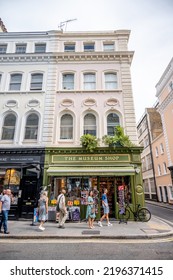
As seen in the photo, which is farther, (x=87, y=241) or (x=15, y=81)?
(x=15, y=81)

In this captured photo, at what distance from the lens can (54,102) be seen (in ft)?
43.8

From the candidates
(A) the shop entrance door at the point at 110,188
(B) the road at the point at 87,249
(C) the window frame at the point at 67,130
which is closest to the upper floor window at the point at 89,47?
(C) the window frame at the point at 67,130

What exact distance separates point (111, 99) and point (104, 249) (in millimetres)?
10636

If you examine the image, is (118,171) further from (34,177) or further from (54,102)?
(54,102)

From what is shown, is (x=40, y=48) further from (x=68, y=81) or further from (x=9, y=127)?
(x=9, y=127)

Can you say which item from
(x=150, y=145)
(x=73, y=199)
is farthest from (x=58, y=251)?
(x=150, y=145)

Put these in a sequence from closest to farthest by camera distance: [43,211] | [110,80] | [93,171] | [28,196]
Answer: [43,211] → [93,171] → [28,196] → [110,80]

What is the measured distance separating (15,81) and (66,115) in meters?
5.86

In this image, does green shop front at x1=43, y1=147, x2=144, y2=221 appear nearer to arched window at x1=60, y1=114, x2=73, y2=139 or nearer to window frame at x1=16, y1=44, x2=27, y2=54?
arched window at x1=60, y1=114, x2=73, y2=139

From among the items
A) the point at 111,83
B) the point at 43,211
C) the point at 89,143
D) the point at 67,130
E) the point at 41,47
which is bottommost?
the point at 43,211

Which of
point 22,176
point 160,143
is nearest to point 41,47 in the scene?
point 22,176

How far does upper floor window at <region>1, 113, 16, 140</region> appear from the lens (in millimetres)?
12648

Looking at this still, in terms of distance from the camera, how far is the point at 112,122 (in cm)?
1285

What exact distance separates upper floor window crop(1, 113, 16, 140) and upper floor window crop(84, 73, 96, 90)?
6.77 meters
